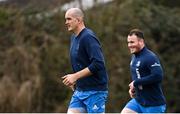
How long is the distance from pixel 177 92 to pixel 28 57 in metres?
5.07

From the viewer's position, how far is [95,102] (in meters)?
8.09

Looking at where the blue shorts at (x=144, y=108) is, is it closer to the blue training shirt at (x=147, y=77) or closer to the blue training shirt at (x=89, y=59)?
the blue training shirt at (x=147, y=77)

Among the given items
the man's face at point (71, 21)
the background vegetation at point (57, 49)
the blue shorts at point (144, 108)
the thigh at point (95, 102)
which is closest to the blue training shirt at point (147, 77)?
the blue shorts at point (144, 108)

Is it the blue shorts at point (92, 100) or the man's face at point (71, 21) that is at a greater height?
A: the man's face at point (71, 21)

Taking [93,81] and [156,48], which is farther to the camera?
[156,48]

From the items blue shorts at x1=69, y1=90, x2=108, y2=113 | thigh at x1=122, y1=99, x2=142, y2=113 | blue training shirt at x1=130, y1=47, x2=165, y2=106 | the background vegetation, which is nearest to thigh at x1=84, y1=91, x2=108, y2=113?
blue shorts at x1=69, y1=90, x2=108, y2=113

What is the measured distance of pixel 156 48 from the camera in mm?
21078

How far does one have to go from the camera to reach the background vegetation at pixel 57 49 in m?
19.9

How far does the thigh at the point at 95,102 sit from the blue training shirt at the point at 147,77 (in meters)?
0.60

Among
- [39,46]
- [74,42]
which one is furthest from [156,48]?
[74,42]

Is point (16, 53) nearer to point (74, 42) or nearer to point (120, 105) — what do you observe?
point (120, 105)

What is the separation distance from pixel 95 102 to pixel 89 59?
54cm

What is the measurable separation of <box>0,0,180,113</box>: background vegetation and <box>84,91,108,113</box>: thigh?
449 inches

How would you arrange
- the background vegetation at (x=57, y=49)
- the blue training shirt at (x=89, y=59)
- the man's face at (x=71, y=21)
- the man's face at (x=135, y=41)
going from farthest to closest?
the background vegetation at (x=57, y=49), the man's face at (x=135, y=41), the man's face at (x=71, y=21), the blue training shirt at (x=89, y=59)
